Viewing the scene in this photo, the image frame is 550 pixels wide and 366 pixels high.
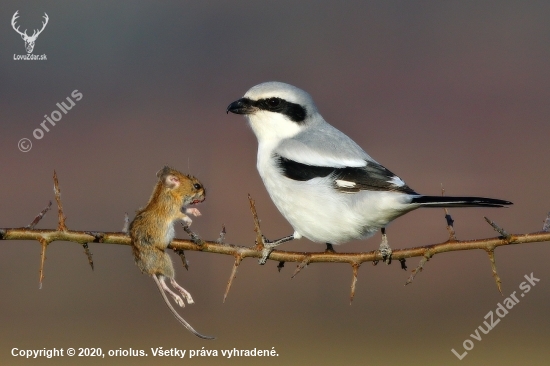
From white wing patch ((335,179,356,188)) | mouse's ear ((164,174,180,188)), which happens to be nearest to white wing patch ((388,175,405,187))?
white wing patch ((335,179,356,188))

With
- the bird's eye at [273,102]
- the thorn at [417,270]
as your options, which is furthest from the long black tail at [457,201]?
the bird's eye at [273,102]

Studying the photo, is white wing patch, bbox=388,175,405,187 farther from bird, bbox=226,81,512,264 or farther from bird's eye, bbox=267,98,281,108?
bird's eye, bbox=267,98,281,108

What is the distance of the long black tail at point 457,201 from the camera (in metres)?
3.00

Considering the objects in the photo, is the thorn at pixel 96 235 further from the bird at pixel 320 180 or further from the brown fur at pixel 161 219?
the bird at pixel 320 180

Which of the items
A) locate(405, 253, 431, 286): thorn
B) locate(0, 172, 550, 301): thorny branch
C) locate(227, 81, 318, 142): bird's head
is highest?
locate(227, 81, 318, 142): bird's head

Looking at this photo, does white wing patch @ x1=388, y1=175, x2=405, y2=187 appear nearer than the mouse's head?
No

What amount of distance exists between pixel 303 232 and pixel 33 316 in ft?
17.8

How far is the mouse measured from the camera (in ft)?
9.93

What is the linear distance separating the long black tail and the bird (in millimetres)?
11

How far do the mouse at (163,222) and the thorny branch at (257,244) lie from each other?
8 cm

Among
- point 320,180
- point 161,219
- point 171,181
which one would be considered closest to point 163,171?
point 171,181

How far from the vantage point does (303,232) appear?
3998mm

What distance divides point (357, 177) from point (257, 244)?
115 centimetres

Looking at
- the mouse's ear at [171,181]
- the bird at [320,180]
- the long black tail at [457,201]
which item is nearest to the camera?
the long black tail at [457,201]
